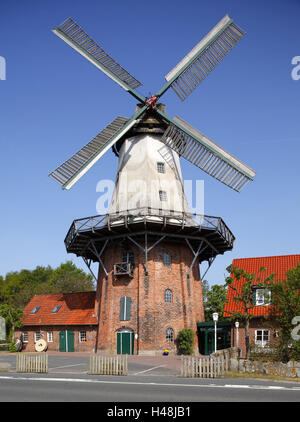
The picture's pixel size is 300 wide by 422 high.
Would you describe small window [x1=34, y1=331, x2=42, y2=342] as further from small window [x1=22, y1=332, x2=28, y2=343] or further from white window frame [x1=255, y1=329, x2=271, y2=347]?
white window frame [x1=255, y1=329, x2=271, y2=347]

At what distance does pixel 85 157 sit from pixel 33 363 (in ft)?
46.6

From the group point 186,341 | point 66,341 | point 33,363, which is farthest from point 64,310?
point 33,363

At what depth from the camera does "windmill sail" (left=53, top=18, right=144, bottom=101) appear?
30.1 metres

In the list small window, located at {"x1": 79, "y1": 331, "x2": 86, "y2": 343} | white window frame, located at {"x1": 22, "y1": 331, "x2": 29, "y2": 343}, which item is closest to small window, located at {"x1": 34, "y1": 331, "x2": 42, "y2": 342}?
white window frame, located at {"x1": 22, "y1": 331, "x2": 29, "y2": 343}

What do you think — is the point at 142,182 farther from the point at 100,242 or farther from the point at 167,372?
the point at 167,372

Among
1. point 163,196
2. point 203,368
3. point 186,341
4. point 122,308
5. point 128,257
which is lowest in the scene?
point 186,341

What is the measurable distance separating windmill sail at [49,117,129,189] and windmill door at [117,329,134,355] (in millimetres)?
9948


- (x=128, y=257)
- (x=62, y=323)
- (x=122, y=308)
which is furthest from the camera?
(x=62, y=323)

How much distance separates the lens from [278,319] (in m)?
21.4

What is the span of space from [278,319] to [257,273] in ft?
28.1

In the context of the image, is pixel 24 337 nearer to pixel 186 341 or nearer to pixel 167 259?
pixel 167 259

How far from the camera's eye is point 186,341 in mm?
27938

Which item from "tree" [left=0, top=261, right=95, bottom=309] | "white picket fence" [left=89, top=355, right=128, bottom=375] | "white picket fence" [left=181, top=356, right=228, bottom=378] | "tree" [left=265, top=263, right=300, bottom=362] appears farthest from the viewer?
"tree" [left=0, top=261, right=95, bottom=309]

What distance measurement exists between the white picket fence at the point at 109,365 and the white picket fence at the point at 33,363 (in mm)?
2128
